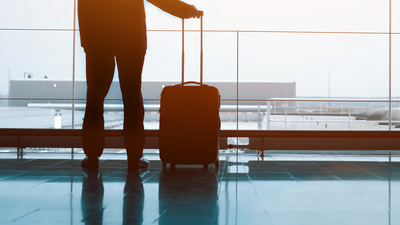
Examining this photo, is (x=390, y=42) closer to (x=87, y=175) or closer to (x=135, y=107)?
(x=135, y=107)

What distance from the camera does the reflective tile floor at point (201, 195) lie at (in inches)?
43.8

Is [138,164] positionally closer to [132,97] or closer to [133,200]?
[132,97]

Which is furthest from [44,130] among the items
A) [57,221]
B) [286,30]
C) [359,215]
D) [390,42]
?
[390,42]

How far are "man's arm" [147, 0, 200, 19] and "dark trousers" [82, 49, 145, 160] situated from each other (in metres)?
0.31

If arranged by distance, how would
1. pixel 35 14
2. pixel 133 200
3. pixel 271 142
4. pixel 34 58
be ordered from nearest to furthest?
pixel 133 200, pixel 271 142, pixel 35 14, pixel 34 58

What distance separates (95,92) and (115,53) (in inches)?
10.7

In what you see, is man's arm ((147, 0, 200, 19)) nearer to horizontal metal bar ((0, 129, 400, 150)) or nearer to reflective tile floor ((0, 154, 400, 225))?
reflective tile floor ((0, 154, 400, 225))

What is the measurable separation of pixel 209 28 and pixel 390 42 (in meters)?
2.07

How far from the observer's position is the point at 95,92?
7.02 ft

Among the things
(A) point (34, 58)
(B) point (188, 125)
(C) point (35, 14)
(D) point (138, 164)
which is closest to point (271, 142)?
(B) point (188, 125)

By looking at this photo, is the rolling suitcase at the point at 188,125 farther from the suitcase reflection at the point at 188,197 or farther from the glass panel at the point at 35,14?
Answer: the glass panel at the point at 35,14

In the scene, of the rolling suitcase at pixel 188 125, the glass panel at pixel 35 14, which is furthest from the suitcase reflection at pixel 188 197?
the glass panel at pixel 35 14

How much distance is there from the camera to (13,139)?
10.2ft

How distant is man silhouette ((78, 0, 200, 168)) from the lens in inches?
81.9
